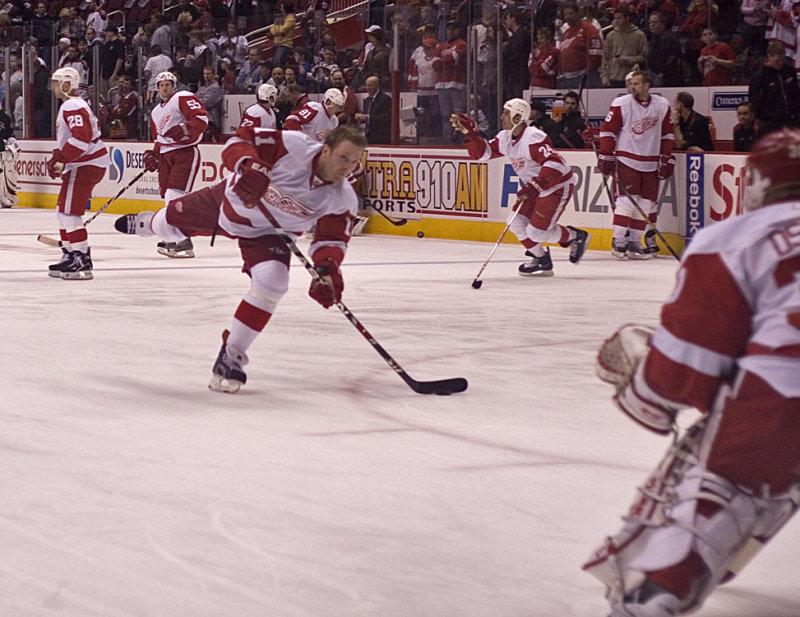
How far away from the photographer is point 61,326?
21.2 feet

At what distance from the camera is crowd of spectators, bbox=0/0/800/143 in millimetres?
10828

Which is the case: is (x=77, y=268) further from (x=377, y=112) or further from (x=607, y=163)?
(x=377, y=112)

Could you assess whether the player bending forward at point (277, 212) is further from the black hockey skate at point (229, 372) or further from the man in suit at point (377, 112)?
the man in suit at point (377, 112)

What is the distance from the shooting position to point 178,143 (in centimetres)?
1019

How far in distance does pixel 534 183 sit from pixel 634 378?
6.95 meters

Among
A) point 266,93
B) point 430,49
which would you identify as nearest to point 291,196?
point 266,93

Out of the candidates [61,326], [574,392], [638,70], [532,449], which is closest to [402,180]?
[638,70]

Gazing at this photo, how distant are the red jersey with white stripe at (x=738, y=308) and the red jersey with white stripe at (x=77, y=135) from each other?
6.90 m

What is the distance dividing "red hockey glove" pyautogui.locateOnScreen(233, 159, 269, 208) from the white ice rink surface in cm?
70

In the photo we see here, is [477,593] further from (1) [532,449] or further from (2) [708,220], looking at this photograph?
(2) [708,220]

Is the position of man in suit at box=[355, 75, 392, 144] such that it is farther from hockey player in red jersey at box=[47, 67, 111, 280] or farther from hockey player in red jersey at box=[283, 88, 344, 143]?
hockey player in red jersey at box=[47, 67, 111, 280]

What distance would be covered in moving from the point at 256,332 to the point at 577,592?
2363 mm

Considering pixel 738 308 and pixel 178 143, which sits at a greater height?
pixel 738 308

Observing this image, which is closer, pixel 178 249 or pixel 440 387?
pixel 440 387
